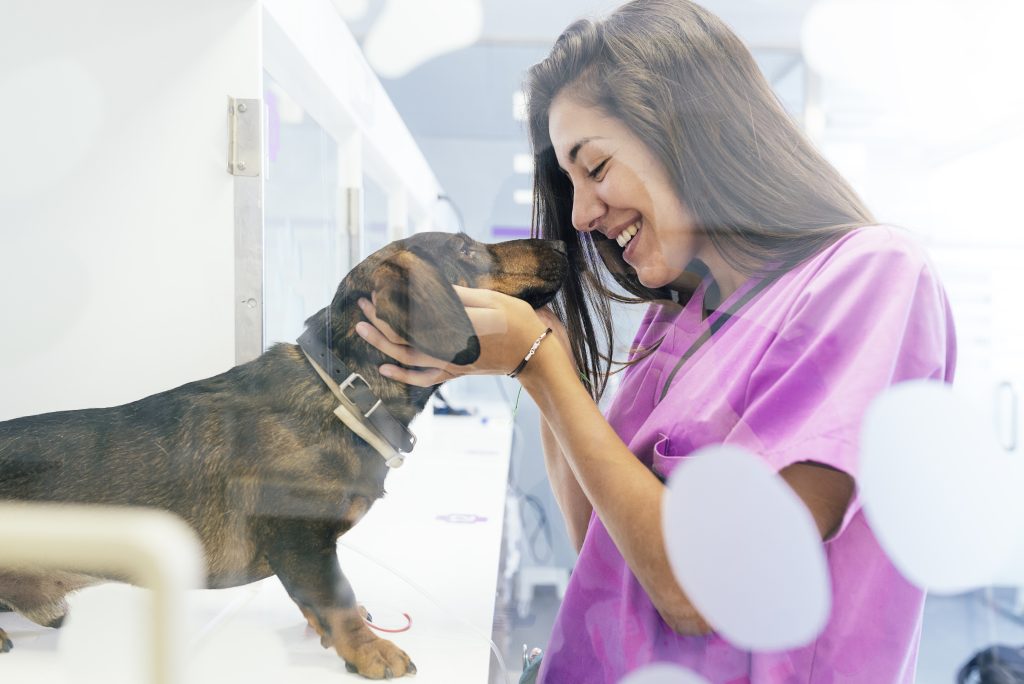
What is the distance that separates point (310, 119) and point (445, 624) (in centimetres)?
41

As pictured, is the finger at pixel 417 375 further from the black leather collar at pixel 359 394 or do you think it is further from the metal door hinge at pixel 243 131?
the metal door hinge at pixel 243 131

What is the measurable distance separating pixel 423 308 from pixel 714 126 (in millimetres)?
230

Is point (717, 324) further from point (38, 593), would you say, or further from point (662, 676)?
point (38, 593)

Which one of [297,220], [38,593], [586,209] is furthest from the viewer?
[297,220]

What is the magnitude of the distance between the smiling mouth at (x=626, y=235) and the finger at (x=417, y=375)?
150mm

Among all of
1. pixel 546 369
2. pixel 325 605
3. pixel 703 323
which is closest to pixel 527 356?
pixel 546 369

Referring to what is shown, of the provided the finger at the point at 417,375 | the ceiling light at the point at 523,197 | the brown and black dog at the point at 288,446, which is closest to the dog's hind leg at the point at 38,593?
the brown and black dog at the point at 288,446

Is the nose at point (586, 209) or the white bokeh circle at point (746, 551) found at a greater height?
the nose at point (586, 209)

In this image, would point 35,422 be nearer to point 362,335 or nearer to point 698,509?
point 362,335

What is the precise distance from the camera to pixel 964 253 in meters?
0.41

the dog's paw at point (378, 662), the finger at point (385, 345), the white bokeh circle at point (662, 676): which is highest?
the finger at point (385, 345)

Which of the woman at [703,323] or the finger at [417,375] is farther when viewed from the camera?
the finger at [417,375]

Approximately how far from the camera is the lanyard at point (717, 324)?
0.41 meters

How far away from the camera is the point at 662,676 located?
420 millimetres
